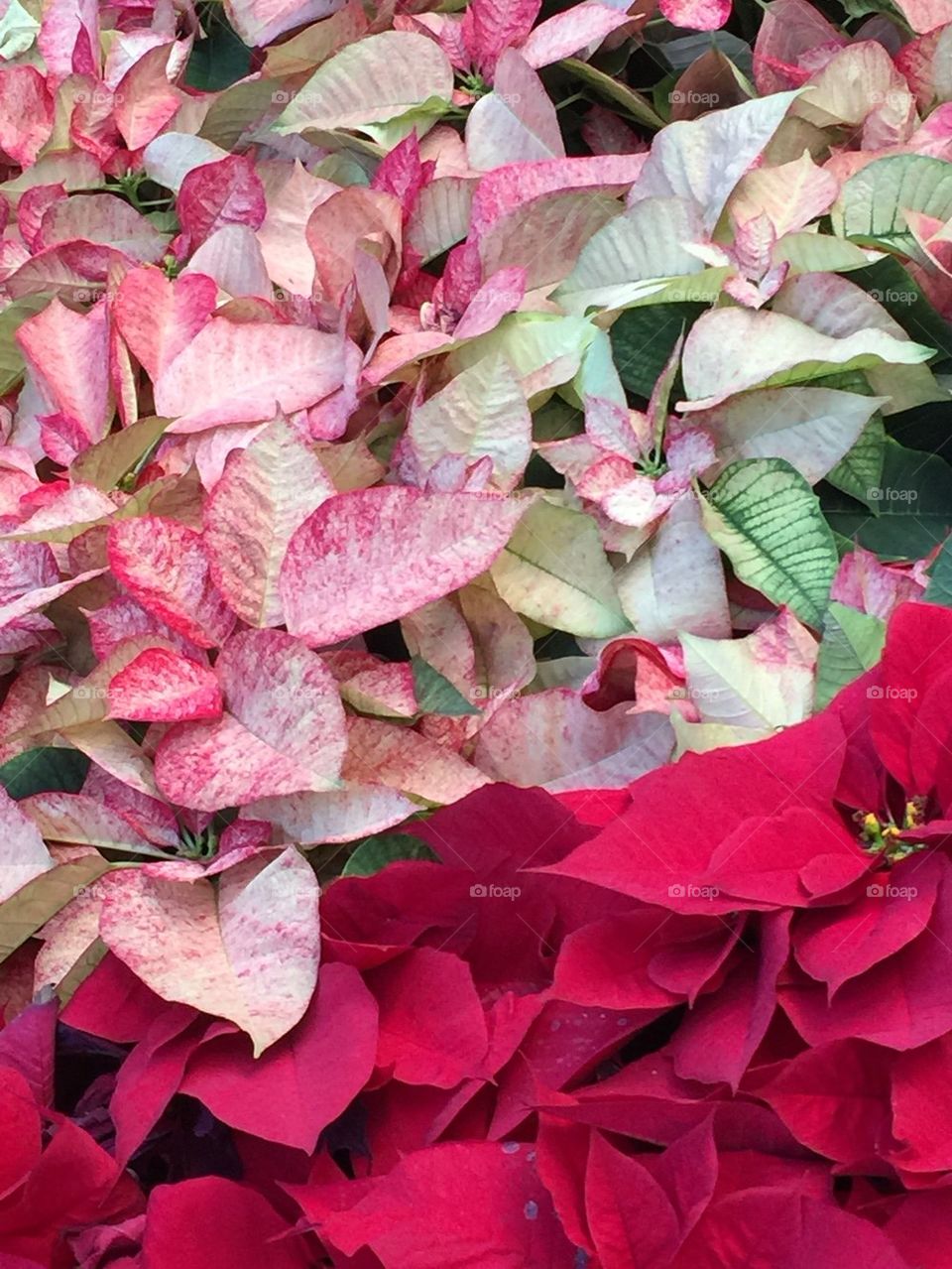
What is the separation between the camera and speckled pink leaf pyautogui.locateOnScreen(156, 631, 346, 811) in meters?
0.39

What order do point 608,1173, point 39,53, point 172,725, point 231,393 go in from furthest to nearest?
1. point 39,53
2. point 231,393
3. point 172,725
4. point 608,1173

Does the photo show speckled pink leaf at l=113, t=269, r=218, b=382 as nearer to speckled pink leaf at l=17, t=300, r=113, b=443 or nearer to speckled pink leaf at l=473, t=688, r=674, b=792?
speckled pink leaf at l=17, t=300, r=113, b=443

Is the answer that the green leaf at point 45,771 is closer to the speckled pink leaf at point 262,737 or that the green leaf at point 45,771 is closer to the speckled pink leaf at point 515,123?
the speckled pink leaf at point 262,737

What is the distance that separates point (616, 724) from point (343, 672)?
9cm

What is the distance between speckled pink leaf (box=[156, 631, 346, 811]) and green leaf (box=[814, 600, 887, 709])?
0.47 feet

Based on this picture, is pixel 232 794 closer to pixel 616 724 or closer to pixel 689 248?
pixel 616 724

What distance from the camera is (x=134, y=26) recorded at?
769mm

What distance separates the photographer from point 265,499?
438mm

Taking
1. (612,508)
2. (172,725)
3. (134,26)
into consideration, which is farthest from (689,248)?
(134,26)

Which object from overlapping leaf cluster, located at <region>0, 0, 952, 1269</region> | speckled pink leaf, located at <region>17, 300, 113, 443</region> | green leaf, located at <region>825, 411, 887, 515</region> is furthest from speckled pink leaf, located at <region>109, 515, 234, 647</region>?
green leaf, located at <region>825, 411, 887, 515</region>

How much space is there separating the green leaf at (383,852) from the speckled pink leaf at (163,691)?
0.06 m

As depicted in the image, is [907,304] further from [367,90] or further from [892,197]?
[367,90]

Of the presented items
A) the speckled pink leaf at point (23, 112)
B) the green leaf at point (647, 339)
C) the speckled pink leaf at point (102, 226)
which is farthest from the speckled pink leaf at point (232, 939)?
the speckled pink leaf at point (23, 112)

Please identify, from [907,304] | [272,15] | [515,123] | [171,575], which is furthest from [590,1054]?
[272,15]
